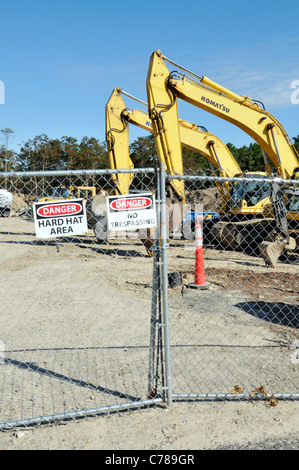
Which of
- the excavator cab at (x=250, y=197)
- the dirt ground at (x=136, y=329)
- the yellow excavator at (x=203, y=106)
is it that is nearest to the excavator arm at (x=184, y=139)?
the excavator cab at (x=250, y=197)

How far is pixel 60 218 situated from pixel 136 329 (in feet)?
9.54

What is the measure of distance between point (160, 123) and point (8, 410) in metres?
11.0

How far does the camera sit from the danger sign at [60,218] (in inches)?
144

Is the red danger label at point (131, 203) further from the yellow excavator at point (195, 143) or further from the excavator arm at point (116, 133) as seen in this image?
the excavator arm at point (116, 133)

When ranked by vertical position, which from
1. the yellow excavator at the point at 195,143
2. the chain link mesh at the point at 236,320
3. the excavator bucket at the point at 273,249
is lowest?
the chain link mesh at the point at 236,320

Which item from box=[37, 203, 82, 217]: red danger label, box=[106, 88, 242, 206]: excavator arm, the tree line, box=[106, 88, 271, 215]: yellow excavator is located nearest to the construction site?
box=[37, 203, 82, 217]: red danger label

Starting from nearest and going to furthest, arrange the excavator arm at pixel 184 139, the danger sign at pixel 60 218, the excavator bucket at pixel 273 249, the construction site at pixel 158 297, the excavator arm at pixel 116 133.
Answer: the danger sign at pixel 60 218 < the construction site at pixel 158 297 < the excavator bucket at pixel 273 249 < the excavator arm at pixel 184 139 < the excavator arm at pixel 116 133

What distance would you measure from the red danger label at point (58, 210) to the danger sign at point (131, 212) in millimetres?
295

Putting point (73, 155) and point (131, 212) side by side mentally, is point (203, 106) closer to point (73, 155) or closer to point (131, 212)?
point (131, 212)

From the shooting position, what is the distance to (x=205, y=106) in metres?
13.7

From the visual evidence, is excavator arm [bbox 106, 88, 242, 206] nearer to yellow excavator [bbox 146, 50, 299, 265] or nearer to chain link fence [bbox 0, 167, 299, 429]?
yellow excavator [bbox 146, 50, 299, 265]

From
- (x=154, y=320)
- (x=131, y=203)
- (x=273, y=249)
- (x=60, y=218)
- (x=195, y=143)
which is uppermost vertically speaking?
(x=195, y=143)

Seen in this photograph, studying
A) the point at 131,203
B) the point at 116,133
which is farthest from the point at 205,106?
the point at 131,203
